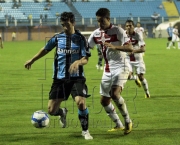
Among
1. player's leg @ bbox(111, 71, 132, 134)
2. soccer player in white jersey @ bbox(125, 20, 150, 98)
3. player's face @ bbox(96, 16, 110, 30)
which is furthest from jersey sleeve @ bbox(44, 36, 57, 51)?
soccer player in white jersey @ bbox(125, 20, 150, 98)

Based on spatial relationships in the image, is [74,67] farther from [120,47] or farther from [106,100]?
[106,100]

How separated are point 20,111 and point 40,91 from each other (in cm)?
467

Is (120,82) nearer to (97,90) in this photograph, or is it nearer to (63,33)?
(63,33)

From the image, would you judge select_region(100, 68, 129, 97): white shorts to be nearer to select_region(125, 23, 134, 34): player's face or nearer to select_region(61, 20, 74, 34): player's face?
select_region(61, 20, 74, 34): player's face

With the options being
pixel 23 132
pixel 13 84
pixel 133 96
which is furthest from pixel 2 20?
pixel 23 132

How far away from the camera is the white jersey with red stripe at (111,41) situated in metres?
9.90

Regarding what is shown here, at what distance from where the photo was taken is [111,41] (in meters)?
9.98

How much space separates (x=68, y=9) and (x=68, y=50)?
254ft

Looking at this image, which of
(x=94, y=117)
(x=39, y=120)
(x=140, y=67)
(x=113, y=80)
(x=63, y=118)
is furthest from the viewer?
(x=140, y=67)

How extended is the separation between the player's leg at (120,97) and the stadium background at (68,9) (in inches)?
2585

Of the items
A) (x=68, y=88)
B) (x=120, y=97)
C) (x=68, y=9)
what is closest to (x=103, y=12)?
(x=68, y=88)

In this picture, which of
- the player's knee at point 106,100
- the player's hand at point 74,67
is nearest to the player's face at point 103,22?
the player's hand at point 74,67

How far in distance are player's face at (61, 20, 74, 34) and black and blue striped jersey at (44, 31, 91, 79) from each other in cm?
10

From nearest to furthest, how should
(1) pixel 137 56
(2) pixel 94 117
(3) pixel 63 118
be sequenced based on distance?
(3) pixel 63 118 < (2) pixel 94 117 < (1) pixel 137 56
